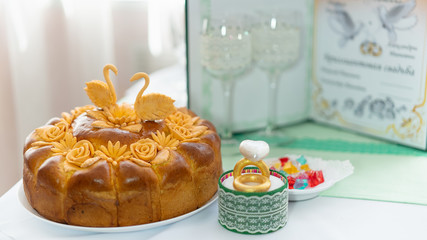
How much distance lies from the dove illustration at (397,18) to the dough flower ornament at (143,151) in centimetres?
65

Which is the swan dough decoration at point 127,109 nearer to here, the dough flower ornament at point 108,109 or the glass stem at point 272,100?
the dough flower ornament at point 108,109

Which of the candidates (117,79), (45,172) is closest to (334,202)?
(45,172)

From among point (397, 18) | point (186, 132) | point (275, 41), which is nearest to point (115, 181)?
point (186, 132)

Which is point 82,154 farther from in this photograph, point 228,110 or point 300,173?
point 228,110

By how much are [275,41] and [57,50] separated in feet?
3.05

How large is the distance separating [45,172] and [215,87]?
1.79 ft

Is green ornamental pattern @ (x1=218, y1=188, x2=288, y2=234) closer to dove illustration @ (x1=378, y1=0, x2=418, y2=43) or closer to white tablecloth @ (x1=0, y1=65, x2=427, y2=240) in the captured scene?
white tablecloth @ (x1=0, y1=65, x2=427, y2=240)

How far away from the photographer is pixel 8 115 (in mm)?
1694

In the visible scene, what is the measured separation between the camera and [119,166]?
0.84 metres

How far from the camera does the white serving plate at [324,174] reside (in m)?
0.93

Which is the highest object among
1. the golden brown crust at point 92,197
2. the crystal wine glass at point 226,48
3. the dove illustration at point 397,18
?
the dove illustration at point 397,18

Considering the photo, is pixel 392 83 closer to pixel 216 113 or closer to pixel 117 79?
pixel 216 113

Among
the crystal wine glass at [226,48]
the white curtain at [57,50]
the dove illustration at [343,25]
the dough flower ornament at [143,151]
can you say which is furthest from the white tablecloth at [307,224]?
the white curtain at [57,50]

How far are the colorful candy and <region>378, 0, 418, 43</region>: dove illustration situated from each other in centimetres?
40
